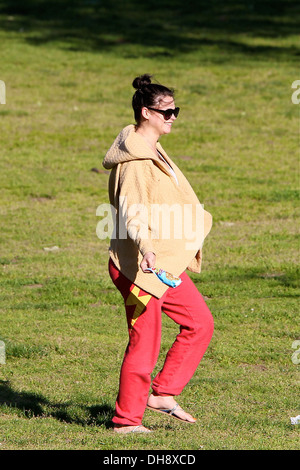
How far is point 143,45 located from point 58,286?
47.6 feet

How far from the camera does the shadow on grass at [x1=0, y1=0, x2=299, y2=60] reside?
A: 22250 millimetres

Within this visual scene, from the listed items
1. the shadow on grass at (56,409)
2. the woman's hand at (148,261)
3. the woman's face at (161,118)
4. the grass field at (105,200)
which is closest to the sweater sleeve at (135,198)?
the woman's hand at (148,261)

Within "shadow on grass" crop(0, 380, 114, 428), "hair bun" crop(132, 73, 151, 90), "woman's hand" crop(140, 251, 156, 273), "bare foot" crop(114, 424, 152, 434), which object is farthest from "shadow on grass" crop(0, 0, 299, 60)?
"woman's hand" crop(140, 251, 156, 273)

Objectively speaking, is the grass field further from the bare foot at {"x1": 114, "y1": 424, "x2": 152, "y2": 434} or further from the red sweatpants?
the red sweatpants

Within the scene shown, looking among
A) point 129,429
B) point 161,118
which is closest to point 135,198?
point 161,118

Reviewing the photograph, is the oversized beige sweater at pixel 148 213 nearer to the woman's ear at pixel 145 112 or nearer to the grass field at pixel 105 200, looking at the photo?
the woman's ear at pixel 145 112

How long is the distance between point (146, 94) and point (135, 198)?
25.3 inches

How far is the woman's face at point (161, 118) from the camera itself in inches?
188

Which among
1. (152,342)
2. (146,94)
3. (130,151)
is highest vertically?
(146,94)

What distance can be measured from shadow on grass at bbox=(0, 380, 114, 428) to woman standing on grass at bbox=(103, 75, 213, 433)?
53 cm

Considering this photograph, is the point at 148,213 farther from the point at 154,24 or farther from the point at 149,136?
the point at 154,24

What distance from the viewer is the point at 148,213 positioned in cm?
465

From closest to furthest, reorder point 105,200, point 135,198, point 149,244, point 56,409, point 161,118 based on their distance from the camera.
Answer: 1. point 149,244
2. point 135,198
3. point 161,118
4. point 56,409
5. point 105,200
